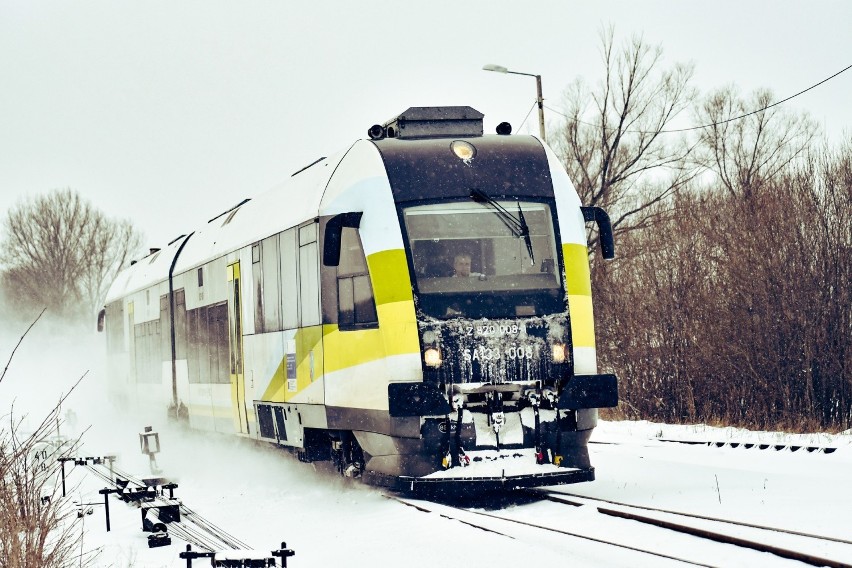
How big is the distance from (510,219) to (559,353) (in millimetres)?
1380

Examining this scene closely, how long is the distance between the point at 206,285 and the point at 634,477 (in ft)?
22.9

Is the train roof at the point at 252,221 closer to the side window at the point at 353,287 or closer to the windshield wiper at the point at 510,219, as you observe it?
the side window at the point at 353,287

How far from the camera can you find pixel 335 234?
1106cm

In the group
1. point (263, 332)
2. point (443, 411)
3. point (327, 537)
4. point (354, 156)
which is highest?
point (354, 156)

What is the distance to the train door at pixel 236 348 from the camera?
1477 centimetres

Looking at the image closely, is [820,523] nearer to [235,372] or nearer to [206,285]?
[235,372]

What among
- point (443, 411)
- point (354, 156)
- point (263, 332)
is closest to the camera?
point (443, 411)

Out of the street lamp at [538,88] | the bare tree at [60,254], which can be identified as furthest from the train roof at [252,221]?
the bare tree at [60,254]

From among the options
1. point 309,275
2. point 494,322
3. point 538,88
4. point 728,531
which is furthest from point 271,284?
point 538,88

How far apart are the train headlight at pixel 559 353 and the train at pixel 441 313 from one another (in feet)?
0.04

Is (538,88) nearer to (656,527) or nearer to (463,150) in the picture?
(463,150)

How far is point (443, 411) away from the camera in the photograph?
1041cm

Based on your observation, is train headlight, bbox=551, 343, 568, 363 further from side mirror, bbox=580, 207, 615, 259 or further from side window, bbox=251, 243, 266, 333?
side window, bbox=251, 243, 266, 333

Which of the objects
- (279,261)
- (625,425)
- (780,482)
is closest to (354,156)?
(279,261)
